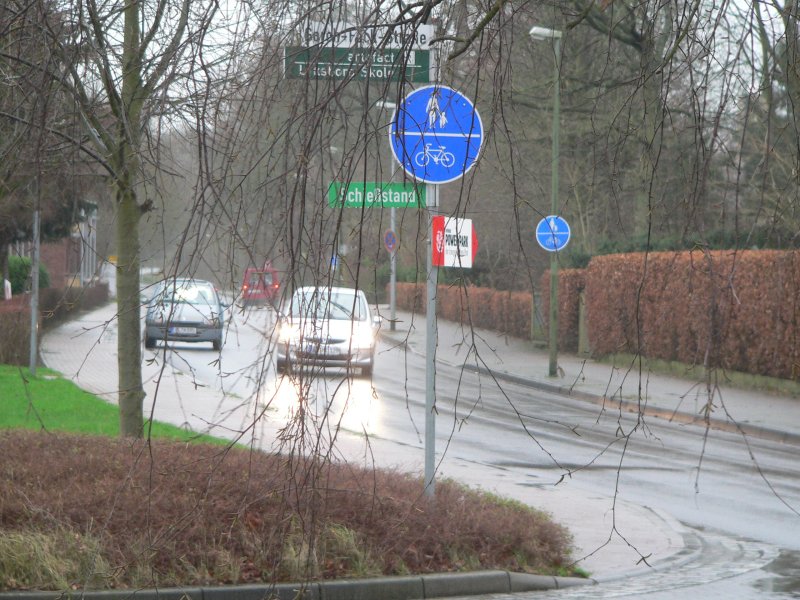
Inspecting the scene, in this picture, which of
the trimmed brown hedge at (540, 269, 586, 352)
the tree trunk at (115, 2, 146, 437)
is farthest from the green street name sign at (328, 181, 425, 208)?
the trimmed brown hedge at (540, 269, 586, 352)

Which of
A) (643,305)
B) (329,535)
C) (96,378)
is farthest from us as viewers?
(643,305)

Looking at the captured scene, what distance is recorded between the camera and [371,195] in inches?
181

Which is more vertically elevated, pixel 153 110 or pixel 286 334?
pixel 153 110

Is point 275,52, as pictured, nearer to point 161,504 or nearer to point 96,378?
point 161,504

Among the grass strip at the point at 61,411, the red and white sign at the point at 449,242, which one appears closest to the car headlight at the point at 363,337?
the grass strip at the point at 61,411

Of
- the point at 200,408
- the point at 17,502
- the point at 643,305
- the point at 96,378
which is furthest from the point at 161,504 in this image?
the point at 643,305

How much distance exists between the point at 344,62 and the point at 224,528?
3.11 m

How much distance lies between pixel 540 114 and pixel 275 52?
2126 centimetres

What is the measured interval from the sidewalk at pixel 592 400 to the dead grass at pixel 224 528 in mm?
623

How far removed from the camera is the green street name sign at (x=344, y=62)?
Result: 4.13 meters

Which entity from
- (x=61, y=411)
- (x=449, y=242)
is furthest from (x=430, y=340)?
(x=61, y=411)

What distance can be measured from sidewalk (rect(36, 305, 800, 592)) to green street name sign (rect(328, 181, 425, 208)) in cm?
48

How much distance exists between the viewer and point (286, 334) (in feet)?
13.7

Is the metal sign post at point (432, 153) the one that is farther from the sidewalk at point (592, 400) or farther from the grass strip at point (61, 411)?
the grass strip at point (61, 411)
